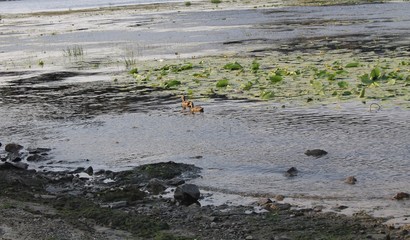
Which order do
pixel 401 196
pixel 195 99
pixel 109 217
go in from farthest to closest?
pixel 195 99 → pixel 401 196 → pixel 109 217

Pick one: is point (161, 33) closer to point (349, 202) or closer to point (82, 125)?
point (82, 125)

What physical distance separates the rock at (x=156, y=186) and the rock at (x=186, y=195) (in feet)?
2.63

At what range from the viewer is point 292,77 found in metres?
22.4

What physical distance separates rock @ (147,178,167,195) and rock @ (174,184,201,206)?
80cm

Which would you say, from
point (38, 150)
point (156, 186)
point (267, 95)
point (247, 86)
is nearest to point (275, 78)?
point (247, 86)

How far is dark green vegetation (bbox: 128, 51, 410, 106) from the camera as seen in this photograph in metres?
19.5

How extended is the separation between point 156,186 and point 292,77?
10.7m

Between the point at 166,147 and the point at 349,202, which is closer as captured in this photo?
the point at 349,202

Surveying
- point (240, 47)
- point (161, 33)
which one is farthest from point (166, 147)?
point (161, 33)

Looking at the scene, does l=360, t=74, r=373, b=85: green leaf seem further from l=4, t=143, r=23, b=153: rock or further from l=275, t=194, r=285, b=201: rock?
l=4, t=143, r=23, b=153: rock

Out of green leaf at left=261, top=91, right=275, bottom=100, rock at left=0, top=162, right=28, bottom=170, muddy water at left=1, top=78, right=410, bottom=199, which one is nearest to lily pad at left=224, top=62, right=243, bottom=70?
muddy water at left=1, top=78, right=410, bottom=199

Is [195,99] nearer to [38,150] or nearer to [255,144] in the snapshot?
[255,144]

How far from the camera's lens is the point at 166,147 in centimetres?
1589

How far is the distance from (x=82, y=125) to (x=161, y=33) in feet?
91.4
